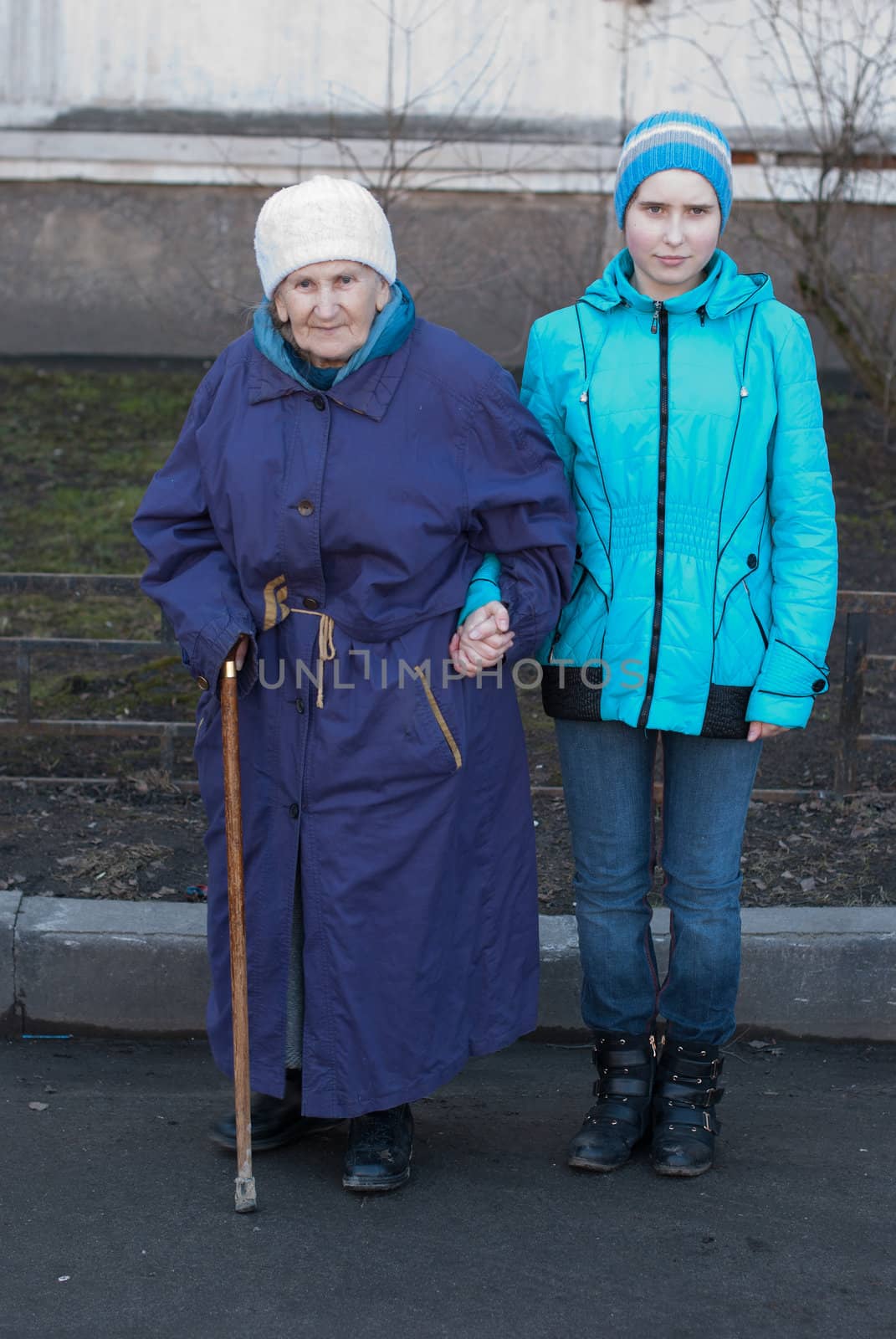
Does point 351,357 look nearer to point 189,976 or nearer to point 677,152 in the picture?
point 677,152

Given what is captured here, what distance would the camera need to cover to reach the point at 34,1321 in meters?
2.73

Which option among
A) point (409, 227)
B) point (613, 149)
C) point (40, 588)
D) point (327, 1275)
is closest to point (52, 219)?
point (409, 227)

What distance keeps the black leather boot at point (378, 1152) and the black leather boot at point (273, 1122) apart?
0.49ft

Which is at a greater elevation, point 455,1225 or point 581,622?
point 581,622

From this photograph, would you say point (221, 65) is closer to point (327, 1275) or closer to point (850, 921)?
point (850, 921)

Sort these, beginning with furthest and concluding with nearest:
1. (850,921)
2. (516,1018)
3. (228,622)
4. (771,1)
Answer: (771,1), (850,921), (516,1018), (228,622)

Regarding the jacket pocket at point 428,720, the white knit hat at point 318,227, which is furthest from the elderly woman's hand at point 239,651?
the white knit hat at point 318,227

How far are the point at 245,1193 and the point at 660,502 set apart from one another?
5.01 feet

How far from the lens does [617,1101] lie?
129 inches

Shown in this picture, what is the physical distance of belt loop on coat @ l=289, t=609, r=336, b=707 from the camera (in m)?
3.02

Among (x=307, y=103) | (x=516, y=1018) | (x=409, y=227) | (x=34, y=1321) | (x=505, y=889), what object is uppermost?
(x=307, y=103)

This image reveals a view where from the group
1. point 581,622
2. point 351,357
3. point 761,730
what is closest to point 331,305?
point 351,357

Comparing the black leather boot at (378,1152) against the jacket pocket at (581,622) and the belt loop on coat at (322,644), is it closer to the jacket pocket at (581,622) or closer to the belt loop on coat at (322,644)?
the belt loop on coat at (322,644)

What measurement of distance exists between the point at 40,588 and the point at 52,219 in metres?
5.89
